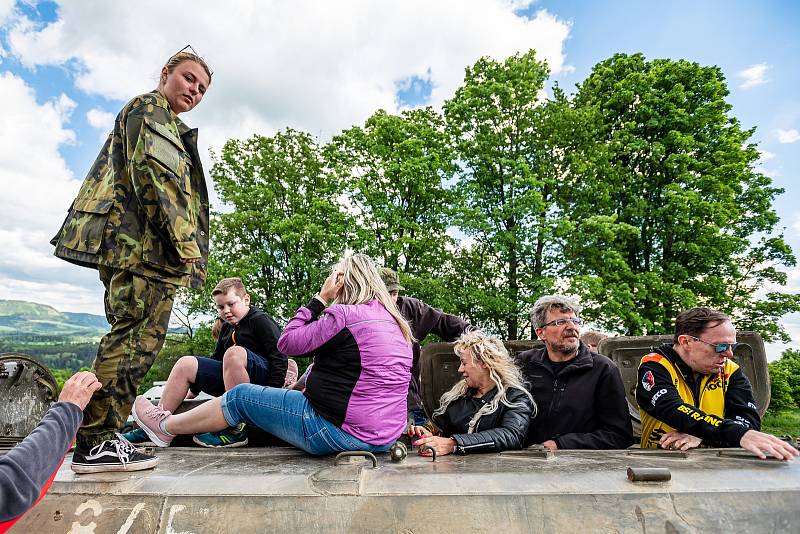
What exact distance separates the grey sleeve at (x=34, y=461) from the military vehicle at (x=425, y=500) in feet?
1.64

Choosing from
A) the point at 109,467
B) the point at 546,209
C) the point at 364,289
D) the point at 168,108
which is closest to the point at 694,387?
the point at 364,289

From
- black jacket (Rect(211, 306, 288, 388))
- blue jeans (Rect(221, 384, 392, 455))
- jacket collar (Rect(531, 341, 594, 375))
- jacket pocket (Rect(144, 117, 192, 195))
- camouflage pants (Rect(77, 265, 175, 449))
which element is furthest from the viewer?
black jacket (Rect(211, 306, 288, 388))

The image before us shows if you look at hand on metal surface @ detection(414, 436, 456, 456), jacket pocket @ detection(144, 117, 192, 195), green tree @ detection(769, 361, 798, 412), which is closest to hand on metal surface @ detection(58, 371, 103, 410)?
jacket pocket @ detection(144, 117, 192, 195)

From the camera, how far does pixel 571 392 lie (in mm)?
3539

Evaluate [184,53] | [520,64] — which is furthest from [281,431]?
[520,64]

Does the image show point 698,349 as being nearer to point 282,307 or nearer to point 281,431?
point 281,431

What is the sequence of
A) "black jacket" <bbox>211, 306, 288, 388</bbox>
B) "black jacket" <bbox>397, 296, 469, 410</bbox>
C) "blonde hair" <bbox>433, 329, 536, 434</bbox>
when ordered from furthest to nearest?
"black jacket" <bbox>397, 296, 469, 410</bbox>, "black jacket" <bbox>211, 306, 288, 388</bbox>, "blonde hair" <bbox>433, 329, 536, 434</bbox>

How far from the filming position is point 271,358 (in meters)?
4.37

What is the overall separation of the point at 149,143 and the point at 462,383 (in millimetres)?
2417

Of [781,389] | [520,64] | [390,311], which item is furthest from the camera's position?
[520,64]

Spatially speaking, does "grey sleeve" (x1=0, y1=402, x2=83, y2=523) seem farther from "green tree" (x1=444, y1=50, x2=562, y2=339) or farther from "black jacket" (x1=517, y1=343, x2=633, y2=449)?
"green tree" (x1=444, y1=50, x2=562, y2=339)

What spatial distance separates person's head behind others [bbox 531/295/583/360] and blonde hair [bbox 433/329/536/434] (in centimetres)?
30

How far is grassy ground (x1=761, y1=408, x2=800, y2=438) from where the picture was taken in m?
15.0

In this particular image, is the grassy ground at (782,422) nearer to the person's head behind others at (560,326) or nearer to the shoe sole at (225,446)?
the person's head behind others at (560,326)
